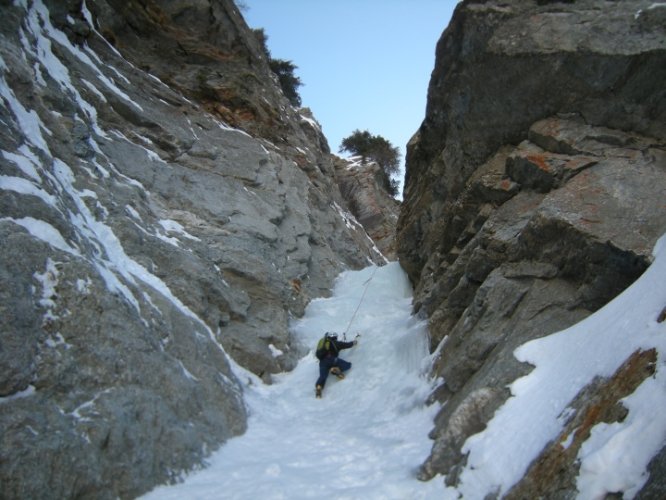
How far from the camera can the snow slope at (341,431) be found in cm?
598

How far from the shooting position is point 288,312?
13.5m

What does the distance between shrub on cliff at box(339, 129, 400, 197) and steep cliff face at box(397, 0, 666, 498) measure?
2637cm

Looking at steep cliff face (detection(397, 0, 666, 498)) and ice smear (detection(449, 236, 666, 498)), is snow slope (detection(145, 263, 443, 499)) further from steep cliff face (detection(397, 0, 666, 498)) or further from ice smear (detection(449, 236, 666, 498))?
ice smear (detection(449, 236, 666, 498))

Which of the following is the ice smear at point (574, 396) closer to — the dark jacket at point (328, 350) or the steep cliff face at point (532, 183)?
the steep cliff face at point (532, 183)

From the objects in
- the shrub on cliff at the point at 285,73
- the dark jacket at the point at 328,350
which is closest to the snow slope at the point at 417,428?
the dark jacket at the point at 328,350

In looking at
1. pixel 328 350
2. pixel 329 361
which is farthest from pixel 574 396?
pixel 328 350

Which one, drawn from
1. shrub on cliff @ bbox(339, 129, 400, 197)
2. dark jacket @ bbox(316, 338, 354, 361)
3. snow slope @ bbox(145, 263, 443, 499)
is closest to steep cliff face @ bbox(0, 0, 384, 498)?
snow slope @ bbox(145, 263, 443, 499)

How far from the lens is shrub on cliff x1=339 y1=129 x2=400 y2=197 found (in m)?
40.6

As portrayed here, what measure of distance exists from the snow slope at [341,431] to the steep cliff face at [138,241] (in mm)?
586

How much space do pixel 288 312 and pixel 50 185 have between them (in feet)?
23.5

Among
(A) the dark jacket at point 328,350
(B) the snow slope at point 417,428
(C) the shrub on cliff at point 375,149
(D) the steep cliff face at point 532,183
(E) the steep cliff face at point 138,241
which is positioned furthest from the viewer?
(C) the shrub on cliff at point 375,149

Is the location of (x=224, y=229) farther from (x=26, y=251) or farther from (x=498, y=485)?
(x=498, y=485)

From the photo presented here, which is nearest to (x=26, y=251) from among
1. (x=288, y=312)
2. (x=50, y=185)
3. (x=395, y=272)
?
(x=50, y=185)

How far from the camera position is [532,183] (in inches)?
390
